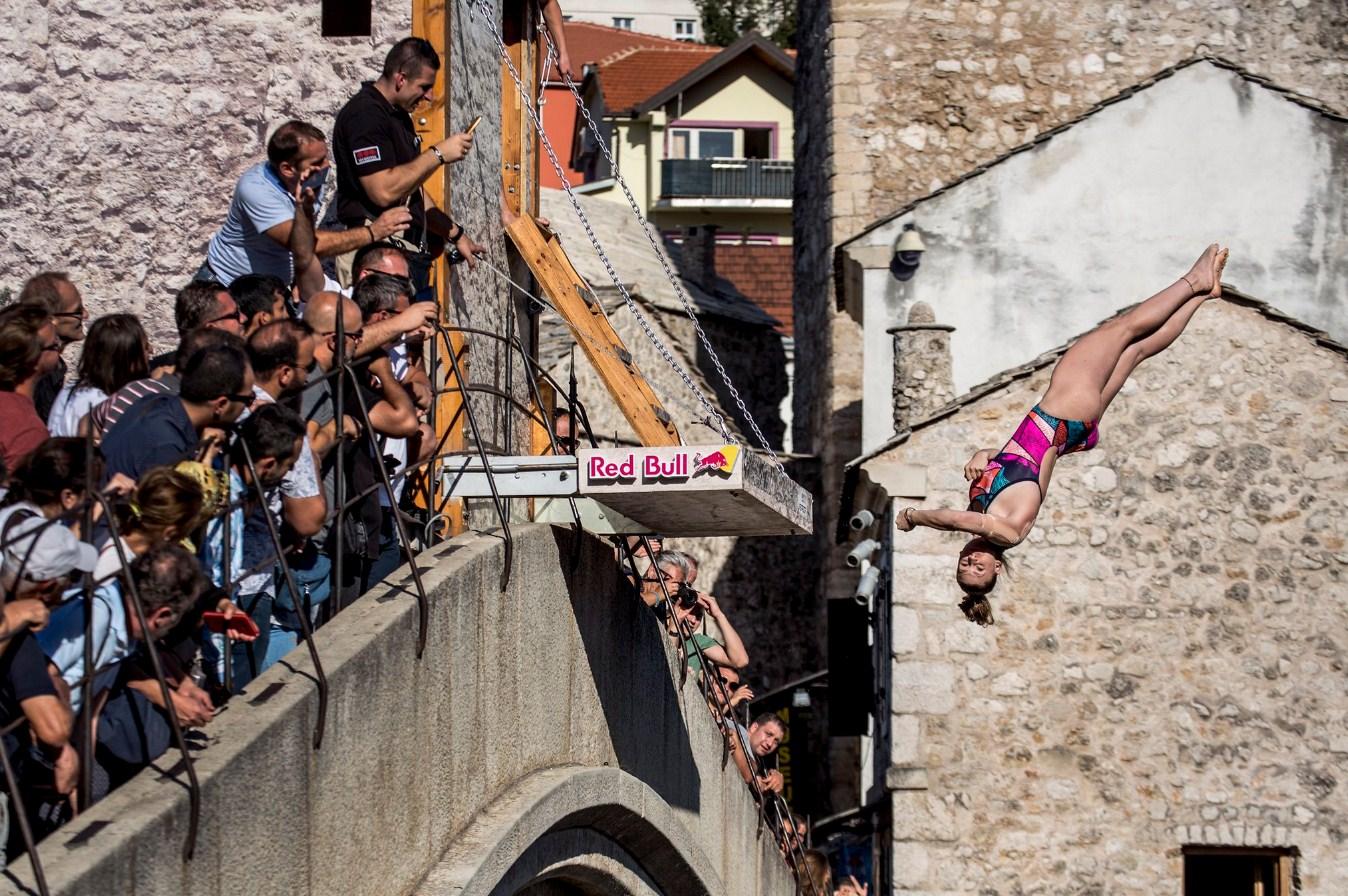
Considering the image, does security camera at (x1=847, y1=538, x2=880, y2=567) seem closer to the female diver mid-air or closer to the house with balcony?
the female diver mid-air

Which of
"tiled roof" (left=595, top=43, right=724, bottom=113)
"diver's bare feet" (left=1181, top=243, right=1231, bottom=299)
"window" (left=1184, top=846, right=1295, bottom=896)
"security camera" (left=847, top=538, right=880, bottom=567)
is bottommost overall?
"window" (left=1184, top=846, right=1295, bottom=896)

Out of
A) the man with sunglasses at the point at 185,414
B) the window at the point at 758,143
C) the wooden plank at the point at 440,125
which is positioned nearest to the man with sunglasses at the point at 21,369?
the man with sunglasses at the point at 185,414

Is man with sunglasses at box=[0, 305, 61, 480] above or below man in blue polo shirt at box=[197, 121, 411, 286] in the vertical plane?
below

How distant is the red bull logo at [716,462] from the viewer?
28.7 ft

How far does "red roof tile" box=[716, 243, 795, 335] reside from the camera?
41.0 m

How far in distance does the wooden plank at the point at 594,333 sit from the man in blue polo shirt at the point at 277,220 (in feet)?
7.03

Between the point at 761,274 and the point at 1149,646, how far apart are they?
24.8 metres

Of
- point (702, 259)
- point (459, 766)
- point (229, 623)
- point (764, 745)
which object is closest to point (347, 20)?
point (459, 766)

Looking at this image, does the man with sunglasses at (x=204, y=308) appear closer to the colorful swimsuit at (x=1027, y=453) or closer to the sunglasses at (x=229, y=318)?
the sunglasses at (x=229, y=318)

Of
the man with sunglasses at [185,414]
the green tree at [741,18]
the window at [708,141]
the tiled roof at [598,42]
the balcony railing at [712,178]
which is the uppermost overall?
the green tree at [741,18]

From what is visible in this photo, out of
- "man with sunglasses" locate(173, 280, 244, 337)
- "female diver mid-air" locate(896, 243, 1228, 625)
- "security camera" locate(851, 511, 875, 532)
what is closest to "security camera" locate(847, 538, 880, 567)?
"security camera" locate(851, 511, 875, 532)

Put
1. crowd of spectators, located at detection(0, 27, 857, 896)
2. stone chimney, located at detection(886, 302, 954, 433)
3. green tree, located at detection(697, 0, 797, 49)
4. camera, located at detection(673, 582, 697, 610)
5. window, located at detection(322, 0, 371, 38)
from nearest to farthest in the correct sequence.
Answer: crowd of spectators, located at detection(0, 27, 857, 896) < window, located at detection(322, 0, 371, 38) < camera, located at detection(673, 582, 697, 610) < stone chimney, located at detection(886, 302, 954, 433) < green tree, located at detection(697, 0, 797, 49)

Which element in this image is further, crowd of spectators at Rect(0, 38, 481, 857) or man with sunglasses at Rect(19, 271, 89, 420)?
man with sunglasses at Rect(19, 271, 89, 420)

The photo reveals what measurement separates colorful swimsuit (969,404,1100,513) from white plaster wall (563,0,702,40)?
2405 inches
